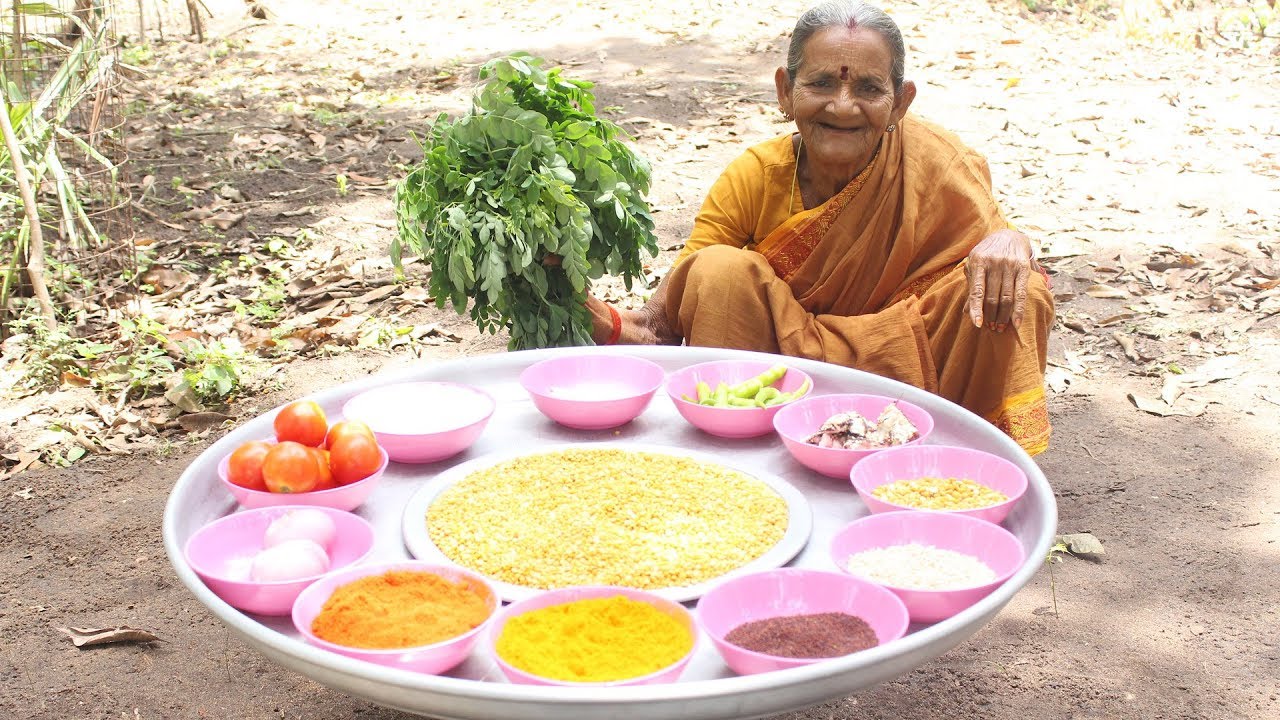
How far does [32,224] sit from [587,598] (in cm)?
373

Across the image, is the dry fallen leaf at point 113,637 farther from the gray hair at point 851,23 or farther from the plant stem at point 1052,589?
the plant stem at point 1052,589

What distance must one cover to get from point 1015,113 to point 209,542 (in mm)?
7214

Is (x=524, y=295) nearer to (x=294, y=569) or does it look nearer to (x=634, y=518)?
(x=634, y=518)

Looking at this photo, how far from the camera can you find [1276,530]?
3615 millimetres

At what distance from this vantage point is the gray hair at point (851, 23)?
10.4 ft

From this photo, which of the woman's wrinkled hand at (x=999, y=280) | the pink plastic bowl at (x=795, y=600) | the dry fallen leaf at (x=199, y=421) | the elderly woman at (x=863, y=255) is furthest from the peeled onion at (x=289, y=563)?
the dry fallen leaf at (x=199, y=421)

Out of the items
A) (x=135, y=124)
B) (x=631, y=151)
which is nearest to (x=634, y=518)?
(x=631, y=151)

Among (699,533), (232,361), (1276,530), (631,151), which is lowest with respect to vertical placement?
(1276,530)

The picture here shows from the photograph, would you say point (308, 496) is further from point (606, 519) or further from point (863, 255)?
point (863, 255)

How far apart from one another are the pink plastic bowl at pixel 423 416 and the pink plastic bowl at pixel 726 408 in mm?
471

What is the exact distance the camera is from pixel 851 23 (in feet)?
10.4

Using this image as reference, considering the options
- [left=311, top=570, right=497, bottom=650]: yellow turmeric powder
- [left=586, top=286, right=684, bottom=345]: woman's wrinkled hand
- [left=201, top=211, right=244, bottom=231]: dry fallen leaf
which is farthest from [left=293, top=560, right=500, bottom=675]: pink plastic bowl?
[left=201, top=211, right=244, bottom=231]: dry fallen leaf

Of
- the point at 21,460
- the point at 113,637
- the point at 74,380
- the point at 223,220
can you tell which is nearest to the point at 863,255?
the point at 113,637

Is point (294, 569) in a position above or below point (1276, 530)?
above
